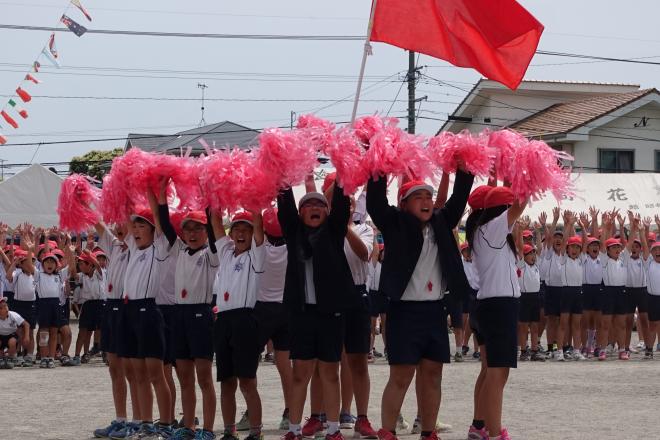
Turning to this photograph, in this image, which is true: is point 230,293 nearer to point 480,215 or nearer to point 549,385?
point 480,215

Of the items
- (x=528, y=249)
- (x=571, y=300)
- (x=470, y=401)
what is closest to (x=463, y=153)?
(x=470, y=401)

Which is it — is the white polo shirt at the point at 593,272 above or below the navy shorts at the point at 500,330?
above

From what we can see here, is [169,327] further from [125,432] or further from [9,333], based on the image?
[9,333]

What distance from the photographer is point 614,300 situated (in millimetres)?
18422

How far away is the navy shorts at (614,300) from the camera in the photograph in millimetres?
18344

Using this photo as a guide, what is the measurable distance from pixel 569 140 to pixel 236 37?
45.3 ft

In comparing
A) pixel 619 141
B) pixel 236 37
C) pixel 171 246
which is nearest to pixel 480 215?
pixel 171 246

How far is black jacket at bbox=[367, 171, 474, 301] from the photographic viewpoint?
26.1 feet

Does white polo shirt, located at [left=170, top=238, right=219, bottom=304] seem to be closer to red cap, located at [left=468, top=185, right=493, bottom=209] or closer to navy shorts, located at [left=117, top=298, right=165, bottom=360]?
navy shorts, located at [left=117, top=298, right=165, bottom=360]

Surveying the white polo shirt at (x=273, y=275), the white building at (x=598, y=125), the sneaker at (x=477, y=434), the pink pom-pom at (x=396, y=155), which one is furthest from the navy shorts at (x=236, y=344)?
the white building at (x=598, y=125)

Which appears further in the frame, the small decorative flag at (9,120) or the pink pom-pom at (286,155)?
the small decorative flag at (9,120)

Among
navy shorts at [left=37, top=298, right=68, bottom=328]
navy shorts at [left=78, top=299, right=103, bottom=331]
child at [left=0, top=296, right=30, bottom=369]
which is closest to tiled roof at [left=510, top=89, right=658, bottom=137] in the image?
navy shorts at [left=78, top=299, right=103, bottom=331]

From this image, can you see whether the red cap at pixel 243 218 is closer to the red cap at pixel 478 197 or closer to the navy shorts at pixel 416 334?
the navy shorts at pixel 416 334

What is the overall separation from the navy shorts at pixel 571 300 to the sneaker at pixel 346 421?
883cm
